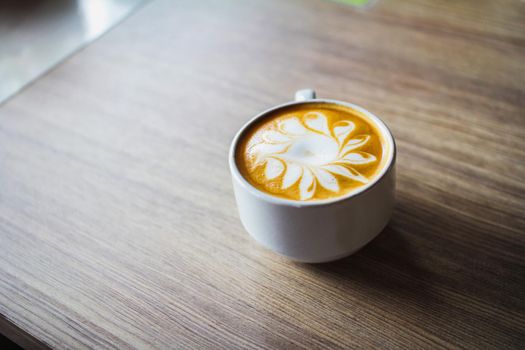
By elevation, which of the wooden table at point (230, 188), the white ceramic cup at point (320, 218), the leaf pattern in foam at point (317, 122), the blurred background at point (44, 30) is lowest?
the wooden table at point (230, 188)

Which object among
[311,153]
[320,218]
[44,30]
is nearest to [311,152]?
[311,153]

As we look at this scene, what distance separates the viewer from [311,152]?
2.23 feet

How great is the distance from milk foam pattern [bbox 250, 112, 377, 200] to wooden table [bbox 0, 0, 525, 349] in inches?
5.0

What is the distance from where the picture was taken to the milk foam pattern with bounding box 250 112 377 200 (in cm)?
64

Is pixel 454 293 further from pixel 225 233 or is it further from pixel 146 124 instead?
pixel 146 124

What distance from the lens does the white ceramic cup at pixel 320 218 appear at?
1.98 feet

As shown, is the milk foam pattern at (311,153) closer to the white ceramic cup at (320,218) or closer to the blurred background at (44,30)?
the white ceramic cup at (320,218)

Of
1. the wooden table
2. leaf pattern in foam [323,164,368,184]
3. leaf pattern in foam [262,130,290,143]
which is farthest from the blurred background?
leaf pattern in foam [323,164,368,184]

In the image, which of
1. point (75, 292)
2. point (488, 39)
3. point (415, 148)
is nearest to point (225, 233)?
point (75, 292)

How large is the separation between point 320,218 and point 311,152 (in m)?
0.10

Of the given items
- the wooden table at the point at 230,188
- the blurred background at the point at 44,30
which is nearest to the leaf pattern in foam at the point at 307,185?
the wooden table at the point at 230,188

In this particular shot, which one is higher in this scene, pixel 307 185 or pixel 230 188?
pixel 307 185

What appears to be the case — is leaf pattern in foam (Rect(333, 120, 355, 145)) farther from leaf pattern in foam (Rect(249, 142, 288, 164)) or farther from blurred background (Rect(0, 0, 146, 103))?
blurred background (Rect(0, 0, 146, 103))

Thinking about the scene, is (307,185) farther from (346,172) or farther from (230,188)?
(230,188)
